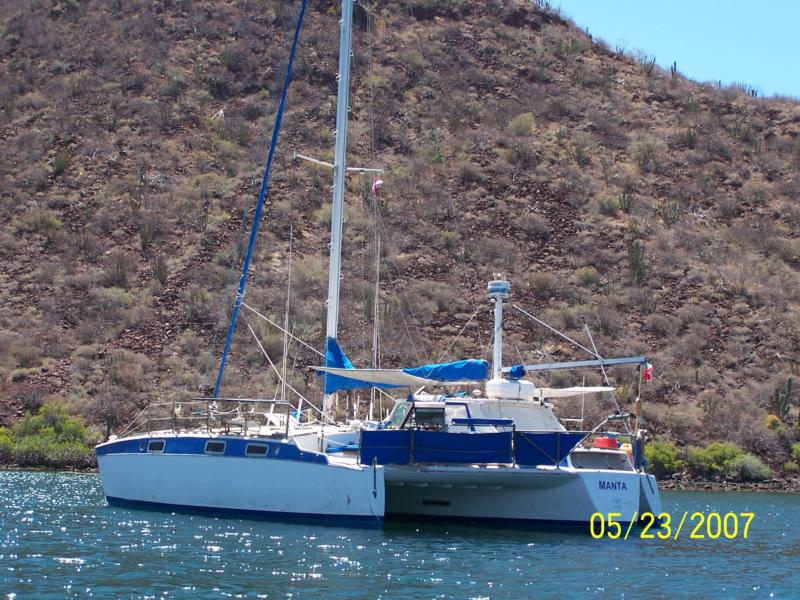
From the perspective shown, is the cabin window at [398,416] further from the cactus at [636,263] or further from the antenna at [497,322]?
the cactus at [636,263]

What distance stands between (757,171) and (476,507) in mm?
46157

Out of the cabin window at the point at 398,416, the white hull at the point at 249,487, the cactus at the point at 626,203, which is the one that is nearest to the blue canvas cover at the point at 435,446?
the white hull at the point at 249,487

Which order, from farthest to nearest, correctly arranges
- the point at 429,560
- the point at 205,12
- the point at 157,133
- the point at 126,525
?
1. the point at 205,12
2. the point at 157,133
3. the point at 126,525
4. the point at 429,560

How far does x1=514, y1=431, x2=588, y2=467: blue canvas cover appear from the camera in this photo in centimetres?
2294

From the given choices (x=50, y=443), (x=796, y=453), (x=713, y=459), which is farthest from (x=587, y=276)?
(x=50, y=443)

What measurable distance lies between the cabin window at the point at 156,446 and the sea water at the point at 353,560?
55.8 inches

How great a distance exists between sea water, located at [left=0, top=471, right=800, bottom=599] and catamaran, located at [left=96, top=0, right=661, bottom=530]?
1.92 ft

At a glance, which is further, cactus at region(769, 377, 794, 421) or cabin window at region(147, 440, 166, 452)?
cactus at region(769, 377, 794, 421)

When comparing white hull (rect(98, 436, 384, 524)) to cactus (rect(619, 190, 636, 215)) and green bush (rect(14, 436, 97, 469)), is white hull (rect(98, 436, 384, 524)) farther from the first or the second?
cactus (rect(619, 190, 636, 215))

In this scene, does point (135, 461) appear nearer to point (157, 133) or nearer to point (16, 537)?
point (16, 537)

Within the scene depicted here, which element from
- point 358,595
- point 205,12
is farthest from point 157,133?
point 358,595

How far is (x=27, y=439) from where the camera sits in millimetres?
38750

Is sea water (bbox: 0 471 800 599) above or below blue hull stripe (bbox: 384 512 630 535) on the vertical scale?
below

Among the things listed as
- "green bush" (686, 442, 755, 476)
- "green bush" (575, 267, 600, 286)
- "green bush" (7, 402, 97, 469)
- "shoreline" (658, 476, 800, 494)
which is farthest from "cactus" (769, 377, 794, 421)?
"green bush" (7, 402, 97, 469)
